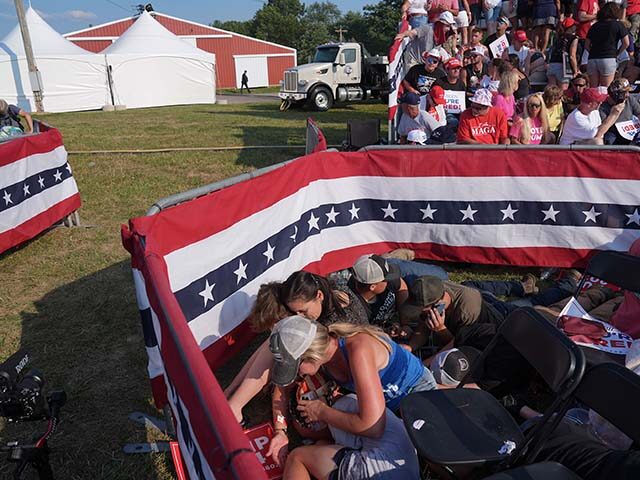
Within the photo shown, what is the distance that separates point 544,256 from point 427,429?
370 centimetres

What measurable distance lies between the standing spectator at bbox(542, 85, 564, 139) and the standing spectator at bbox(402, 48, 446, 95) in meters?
1.71

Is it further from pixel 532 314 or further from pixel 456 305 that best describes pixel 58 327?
pixel 532 314

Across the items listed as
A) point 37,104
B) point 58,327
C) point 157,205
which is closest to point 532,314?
point 157,205

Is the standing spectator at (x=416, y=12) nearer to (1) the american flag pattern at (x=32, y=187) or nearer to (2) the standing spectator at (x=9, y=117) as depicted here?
(1) the american flag pattern at (x=32, y=187)

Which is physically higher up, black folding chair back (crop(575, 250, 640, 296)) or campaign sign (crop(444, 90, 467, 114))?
campaign sign (crop(444, 90, 467, 114))

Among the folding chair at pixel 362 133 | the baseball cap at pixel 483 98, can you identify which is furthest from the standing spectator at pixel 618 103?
the folding chair at pixel 362 133

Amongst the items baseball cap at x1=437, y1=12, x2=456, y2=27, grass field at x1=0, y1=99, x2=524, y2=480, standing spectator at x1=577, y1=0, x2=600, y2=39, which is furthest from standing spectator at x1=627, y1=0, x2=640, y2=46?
grass field at x1=0, y1=99, x2=524, y2=480

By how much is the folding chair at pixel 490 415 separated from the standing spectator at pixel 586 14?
8.26m

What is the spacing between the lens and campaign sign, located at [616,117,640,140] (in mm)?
6680

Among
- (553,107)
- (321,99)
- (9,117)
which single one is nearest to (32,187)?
(9,117)

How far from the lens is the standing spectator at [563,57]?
8812 mm

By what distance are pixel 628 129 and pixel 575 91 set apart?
156 centimetres

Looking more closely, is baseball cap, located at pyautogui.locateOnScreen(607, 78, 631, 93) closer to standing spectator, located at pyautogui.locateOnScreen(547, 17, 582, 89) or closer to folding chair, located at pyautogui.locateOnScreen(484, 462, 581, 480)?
standing spectator, located at pyautogui.locateOnScreen(547, 17, 582, 89)

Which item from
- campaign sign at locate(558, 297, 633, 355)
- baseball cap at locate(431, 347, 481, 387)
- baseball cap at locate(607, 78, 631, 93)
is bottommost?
baseball cap at locate(431, 347, 481, 387)
